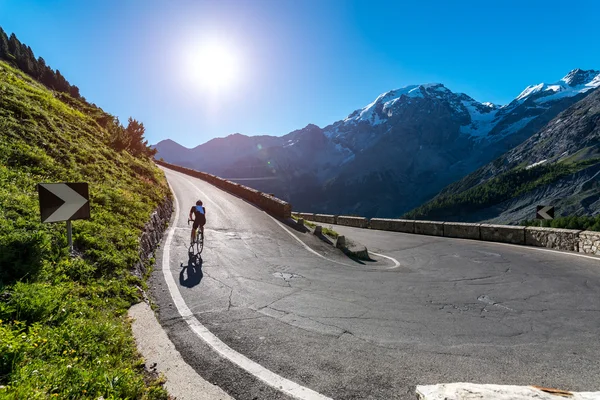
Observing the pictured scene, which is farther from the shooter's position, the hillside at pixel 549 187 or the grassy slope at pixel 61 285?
the hillside at pixel 549 187

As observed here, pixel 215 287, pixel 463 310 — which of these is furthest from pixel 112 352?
pixel 463 310

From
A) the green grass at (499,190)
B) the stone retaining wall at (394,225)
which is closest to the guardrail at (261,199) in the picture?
the stone retaining wall at (394,225)

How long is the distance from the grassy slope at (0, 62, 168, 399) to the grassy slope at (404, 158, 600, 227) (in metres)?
173

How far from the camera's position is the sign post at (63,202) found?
5285mm

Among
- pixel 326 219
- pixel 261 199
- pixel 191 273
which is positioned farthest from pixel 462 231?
pixel 191 273

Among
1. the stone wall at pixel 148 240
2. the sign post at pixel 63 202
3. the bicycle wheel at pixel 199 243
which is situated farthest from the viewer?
the bicycle wheel at pixel 199 243

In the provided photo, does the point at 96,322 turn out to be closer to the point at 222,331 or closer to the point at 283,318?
the point at 222,331

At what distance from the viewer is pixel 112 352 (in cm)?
345

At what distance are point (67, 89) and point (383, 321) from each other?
50633mm

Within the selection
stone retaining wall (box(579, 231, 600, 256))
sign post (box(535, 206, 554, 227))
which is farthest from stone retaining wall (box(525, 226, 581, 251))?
sign post (box(535, 206, 554, 227))

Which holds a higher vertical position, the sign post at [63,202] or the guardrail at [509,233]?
the sign post at [63,202]

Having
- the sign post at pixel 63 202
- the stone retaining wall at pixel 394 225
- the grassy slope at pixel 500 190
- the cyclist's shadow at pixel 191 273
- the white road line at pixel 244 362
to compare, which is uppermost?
the grassy slope at pixel 500 190

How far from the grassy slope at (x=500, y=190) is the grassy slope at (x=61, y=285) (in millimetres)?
173011

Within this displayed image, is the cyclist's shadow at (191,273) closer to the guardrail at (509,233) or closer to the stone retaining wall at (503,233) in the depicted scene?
the guardrail at (509,233)
